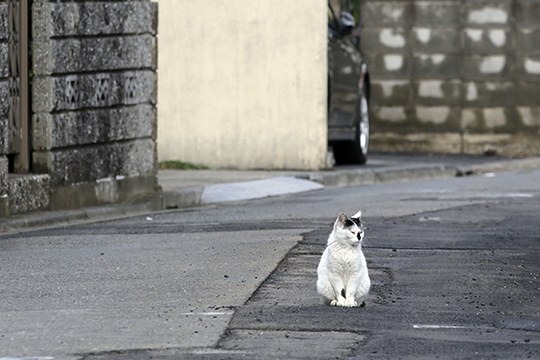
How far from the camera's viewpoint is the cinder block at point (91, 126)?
15789 mm

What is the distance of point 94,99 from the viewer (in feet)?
54.3

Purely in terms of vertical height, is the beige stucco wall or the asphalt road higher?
the beige stucco wall

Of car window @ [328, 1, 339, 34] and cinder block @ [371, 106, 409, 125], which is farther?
cinder block @ [371, 106, 409, 125]

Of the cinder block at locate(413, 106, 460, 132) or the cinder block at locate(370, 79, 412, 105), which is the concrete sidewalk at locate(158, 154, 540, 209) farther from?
the cinder block at locate(370, 79, 412, 105)

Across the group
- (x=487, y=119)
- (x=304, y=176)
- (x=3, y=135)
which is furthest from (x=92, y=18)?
(x=487, y=119)

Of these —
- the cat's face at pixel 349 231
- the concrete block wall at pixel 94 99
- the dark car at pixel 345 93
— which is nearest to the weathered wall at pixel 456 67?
the dark car at pixel 345 93

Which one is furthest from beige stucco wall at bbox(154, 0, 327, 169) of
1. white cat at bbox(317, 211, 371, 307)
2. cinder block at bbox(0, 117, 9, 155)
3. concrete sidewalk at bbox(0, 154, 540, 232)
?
white cat at bbox(317, 211, 371, 307)

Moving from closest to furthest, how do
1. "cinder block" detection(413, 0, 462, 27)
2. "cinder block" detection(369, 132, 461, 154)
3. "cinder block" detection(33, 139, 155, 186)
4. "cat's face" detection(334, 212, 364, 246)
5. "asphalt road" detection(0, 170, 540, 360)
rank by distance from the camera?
"asphalt road" detection(0, 170, 540, 360)
"cat's face" detection(334, 212, 364, 246)
"cinder block" detection(33, 139, 155, 186)
"cinder block" detection(413, 0, 462, 27)
"cinder block" detection(369, 132, 461, 154)

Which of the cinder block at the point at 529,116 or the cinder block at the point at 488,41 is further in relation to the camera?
the cinder block at the point at 529,116

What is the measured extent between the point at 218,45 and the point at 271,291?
11746 millimetres

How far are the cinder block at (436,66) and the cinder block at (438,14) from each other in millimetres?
453

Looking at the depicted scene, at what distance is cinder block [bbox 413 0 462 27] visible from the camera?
25.6m

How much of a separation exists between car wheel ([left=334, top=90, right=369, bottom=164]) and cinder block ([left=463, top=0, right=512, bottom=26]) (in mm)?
3082

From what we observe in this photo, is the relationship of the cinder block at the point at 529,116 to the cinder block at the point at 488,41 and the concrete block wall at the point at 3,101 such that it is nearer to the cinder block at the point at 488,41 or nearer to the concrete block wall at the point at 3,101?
the cinder block at the point at 488,41
